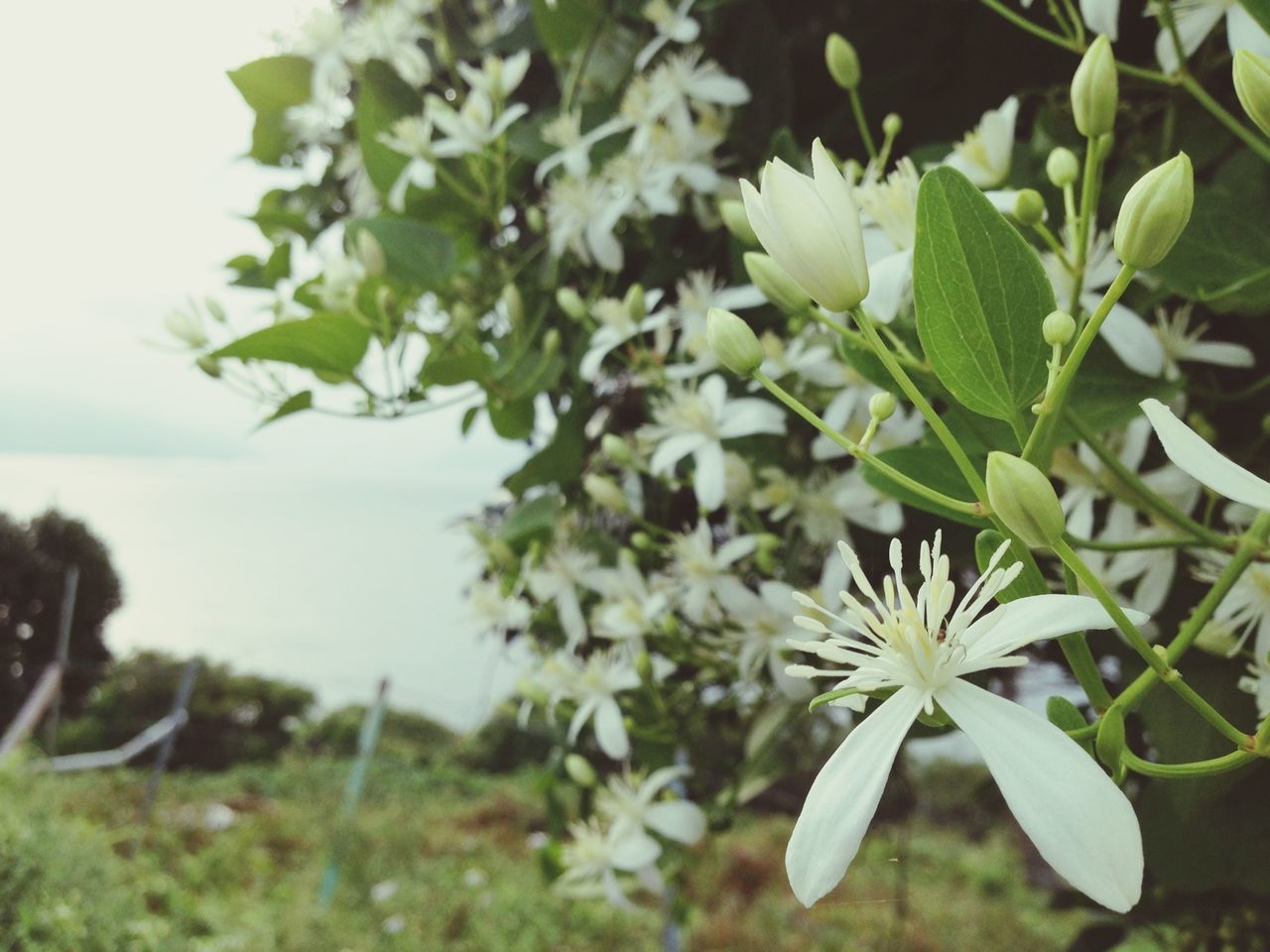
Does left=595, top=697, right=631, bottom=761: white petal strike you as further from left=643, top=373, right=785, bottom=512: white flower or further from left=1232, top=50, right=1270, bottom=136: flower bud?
left=1232, top=50, right=1270, bottom=136: flower bud

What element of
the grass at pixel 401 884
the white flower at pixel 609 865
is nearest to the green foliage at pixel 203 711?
the grass at pixel 401 884

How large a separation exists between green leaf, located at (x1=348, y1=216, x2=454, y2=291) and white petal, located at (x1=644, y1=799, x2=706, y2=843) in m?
0.29

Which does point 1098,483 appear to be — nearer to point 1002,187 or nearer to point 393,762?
point 1002,187

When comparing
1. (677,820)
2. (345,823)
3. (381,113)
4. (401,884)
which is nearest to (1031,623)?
(677,820)

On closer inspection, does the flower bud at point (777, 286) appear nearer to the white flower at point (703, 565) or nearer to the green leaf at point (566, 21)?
the white flower at point (703, 565)

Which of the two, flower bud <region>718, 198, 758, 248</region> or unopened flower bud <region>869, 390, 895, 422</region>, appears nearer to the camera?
unopened flower bud <region>869, 390, 895, 422</region>

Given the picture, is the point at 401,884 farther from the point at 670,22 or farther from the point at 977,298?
the point at 977,298

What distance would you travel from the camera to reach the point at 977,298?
0.54 feet

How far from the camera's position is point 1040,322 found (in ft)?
0.55

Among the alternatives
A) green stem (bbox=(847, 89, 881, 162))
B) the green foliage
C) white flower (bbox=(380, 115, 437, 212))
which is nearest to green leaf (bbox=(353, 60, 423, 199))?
white flower (bbox=(380, 115, 437, 212))

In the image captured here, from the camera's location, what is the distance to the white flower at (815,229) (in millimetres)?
156

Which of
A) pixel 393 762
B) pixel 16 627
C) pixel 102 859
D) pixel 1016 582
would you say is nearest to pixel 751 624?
pixel 1016 582

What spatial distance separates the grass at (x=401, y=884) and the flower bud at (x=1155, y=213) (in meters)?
0.54

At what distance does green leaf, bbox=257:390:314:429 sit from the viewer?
41cm
